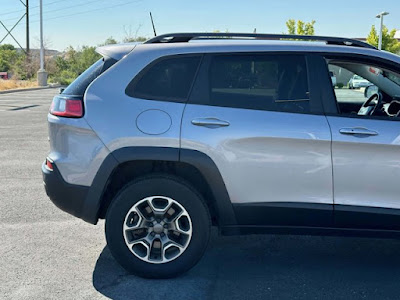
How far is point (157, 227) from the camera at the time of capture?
3506mm

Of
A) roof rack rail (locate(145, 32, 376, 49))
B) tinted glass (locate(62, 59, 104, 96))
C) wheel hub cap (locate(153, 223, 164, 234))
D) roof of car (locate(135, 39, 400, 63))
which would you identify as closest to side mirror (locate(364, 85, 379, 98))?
roof rack rail (locate(145, 32, 376, 49))

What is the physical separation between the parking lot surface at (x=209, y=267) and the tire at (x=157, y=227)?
14 centimetres

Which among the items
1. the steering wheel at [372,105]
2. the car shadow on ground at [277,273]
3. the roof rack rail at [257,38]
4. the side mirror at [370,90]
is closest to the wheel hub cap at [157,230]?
the car shadow on ground at [277,273]

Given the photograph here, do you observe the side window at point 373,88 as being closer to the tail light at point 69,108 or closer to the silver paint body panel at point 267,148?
the silver paint body panel at point 267,148

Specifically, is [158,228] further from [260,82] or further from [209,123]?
[260,82]

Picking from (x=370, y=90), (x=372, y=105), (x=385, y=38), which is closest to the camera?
(x=372, y=105)

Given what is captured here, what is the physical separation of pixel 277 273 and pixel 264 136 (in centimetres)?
112

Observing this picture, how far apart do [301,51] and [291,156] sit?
32.8 inches

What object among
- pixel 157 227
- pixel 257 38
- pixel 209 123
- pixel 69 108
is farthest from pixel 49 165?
pixel 257 38

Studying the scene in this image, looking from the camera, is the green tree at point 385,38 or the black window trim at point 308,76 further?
the green tree at point 385,38

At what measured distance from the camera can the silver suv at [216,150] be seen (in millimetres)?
3377

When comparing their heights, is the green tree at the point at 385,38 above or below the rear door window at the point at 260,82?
above

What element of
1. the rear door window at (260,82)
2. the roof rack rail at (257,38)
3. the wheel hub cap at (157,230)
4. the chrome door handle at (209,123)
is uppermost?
the roof rack rail at (257,38)

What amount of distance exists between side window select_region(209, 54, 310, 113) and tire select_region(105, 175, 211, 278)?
0.75m
